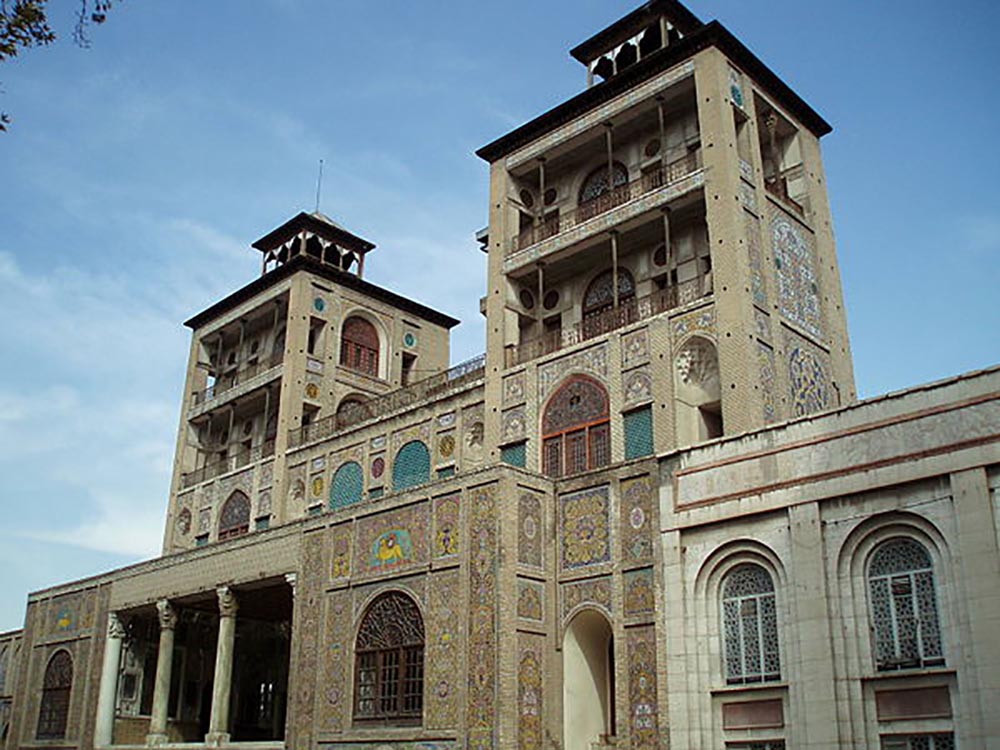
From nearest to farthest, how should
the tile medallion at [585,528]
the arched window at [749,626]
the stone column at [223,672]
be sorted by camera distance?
1. the arched window at [749,626]
2. the tile medallion at [585,528]
3. the stone column at [223,672]

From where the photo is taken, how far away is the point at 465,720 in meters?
20.4

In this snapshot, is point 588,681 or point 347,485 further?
point 347,485

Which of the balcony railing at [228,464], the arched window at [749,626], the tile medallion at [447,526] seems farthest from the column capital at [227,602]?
the arched window at [749,626]

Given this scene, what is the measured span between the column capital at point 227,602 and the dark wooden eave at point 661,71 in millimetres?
13491

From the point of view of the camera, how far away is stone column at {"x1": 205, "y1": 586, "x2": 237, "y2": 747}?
26891 millimetres

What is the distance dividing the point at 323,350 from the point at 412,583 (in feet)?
52.5

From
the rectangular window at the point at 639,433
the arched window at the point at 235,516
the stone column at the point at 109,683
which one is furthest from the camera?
the arched window at the point at 235,516

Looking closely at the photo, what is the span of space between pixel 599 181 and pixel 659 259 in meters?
3.30

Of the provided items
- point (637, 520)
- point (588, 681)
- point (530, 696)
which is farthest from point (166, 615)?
point (637, 520)

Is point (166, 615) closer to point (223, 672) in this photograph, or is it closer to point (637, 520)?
point (223, 672)

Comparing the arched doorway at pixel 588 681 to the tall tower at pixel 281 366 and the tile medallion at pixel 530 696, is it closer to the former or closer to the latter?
the tile medallion at pixel 530 696

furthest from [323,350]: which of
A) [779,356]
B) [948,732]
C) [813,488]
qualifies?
[948,732]

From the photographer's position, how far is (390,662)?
2281cm

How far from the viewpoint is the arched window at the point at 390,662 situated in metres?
22.1
